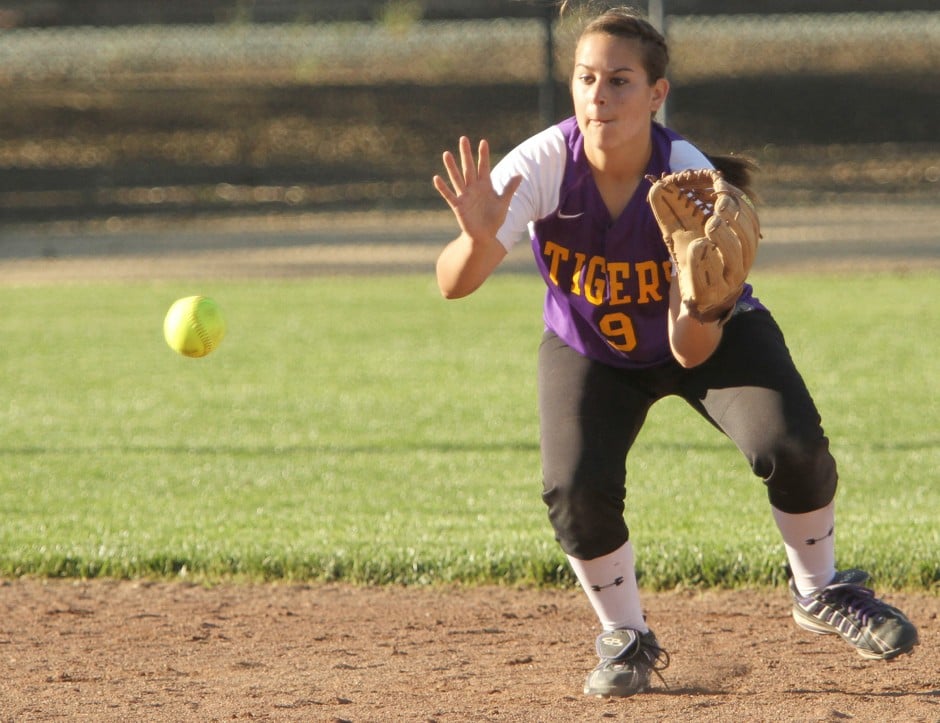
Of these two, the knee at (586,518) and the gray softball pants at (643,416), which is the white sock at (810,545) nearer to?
the gray softball pants at (643,416)

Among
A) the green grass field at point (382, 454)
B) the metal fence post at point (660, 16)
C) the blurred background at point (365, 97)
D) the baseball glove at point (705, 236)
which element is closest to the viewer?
the baseball glove at point (705, 236)

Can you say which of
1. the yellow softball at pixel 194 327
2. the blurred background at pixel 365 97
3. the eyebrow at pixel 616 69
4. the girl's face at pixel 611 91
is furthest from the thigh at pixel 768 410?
the blurred background at pixel 365 97

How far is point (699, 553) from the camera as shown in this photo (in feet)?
14.7

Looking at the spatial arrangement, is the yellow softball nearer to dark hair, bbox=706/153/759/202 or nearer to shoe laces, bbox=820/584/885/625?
dark hair, bbox=706/153/759/202

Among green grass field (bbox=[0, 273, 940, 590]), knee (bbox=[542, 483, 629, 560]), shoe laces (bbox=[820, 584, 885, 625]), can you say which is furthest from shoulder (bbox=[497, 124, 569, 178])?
green grass field (bbox=[0, 273, 940, 590])

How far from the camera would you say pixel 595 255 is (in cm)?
331

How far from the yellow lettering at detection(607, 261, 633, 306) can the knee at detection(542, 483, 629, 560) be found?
44cm

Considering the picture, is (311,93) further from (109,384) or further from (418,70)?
(109,384)

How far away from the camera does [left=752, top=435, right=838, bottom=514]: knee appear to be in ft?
10.3

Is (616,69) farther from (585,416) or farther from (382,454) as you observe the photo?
(382,454)

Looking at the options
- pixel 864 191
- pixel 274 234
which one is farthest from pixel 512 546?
pixel 864 191

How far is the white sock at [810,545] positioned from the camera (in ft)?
11.1

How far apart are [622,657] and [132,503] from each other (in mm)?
2793

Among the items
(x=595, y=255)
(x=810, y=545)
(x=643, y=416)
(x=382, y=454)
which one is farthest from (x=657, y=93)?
(x=382, y=454)
